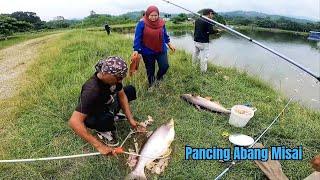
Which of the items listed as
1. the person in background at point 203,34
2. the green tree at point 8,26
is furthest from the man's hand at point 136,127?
the green tree at point 8,26

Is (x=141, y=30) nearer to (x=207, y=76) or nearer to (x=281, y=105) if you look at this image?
(x=207, y=76)

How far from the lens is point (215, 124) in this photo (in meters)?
4.79

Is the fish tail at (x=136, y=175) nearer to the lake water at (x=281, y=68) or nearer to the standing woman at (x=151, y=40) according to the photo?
the lake water at (x=281, y=68)

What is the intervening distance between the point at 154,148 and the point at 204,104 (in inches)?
65.8

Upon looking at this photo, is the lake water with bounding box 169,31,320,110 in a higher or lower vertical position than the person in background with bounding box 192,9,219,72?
lower

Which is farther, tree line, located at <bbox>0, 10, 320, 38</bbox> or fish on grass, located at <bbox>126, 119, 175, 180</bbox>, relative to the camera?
tree line, located at <bbox>0, 10, 320, 38</bbox>

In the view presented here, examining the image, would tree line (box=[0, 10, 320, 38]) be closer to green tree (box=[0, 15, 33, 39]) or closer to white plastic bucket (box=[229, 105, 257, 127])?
green tree (box=[0, 15, 33, 39])

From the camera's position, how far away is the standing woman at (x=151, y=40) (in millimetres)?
5574

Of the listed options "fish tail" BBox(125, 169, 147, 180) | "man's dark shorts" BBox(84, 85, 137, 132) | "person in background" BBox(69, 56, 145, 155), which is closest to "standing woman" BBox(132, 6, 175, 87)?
"person in background" BBox(69, 56, 145, 155)

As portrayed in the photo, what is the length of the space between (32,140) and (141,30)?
7.94 feet

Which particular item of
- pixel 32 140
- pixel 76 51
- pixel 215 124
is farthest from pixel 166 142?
pixel 76 51

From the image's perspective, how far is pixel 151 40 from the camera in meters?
5.64

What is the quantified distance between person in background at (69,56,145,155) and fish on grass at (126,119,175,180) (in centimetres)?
34

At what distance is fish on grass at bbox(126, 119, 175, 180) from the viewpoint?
344 centimetres
